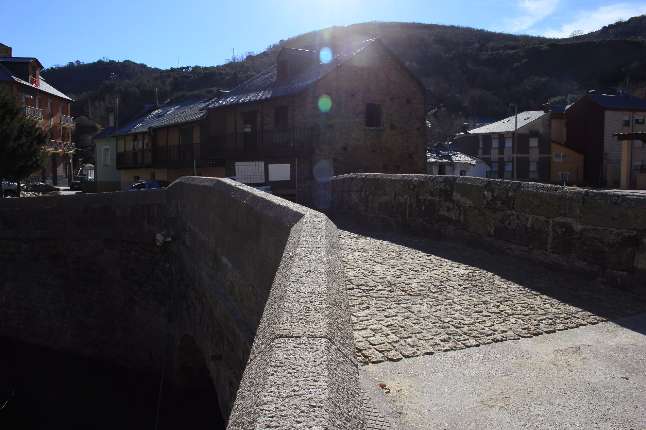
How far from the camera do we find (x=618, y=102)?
46.6 metres

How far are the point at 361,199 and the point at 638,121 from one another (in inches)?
1733

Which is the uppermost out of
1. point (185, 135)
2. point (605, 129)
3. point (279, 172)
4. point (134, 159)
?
point (605, 129)

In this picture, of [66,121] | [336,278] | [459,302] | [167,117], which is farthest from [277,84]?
[66,121]

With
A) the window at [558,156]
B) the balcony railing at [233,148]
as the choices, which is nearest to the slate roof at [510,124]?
the window at [558,156]

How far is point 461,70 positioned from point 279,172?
83.7m

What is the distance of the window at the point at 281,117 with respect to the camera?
1144 inches

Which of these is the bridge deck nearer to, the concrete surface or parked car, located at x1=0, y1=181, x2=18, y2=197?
the concrete surface

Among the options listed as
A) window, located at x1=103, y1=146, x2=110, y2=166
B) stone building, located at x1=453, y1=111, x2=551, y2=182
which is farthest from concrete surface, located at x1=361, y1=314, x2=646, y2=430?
stone building, located at x1=453, y1=111, x2=551, y2=182

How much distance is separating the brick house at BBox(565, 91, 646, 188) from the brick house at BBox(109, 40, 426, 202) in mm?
23113

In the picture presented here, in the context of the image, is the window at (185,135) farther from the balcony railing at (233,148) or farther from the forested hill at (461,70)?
the forested hill at (461,70)

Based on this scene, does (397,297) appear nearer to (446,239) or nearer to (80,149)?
(446,239)

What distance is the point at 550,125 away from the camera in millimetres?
50250

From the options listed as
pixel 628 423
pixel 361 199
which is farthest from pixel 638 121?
pixel 628 423

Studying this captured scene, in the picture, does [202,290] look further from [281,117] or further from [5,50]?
[5,50]
